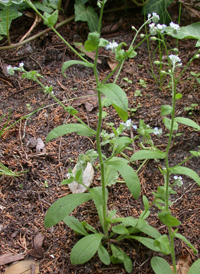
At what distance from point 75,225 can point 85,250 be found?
0.82 feet

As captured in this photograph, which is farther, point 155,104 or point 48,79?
point 48,79

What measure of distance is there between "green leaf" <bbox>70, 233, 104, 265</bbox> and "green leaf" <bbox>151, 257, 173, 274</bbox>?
0.40 meters

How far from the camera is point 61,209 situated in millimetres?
1789

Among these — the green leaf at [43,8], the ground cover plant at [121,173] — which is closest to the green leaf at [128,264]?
the ground cover plant at [121,173]

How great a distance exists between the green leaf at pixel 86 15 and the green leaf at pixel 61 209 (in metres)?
2.27

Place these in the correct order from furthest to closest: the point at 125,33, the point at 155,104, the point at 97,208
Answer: the point at 125,33 < the point at 155,104 < the point at 97,208

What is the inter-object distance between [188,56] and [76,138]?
174 centimetres

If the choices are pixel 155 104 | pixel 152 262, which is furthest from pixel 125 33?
pixel 152 262

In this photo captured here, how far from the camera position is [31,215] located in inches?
85.4

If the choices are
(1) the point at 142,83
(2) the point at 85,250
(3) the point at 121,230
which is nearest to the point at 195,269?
(3) the point at 121,230

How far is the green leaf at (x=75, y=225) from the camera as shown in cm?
197

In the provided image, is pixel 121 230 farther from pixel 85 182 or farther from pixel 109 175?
pixel 85 182

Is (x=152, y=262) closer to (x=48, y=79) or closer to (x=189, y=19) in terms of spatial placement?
(x=48, y=79)

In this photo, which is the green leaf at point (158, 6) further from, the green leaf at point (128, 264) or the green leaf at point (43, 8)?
the green leaf at point (128, 264)
